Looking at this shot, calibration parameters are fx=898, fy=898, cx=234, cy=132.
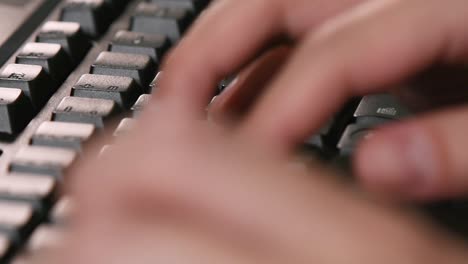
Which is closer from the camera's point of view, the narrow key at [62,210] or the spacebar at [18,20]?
the narrow key at [62,210]

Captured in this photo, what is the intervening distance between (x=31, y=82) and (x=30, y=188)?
9 cm

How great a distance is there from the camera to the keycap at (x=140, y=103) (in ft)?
1.55

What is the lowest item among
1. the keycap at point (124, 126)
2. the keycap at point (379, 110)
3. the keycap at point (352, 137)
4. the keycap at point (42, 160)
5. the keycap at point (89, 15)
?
the keycap at point (352, 137)

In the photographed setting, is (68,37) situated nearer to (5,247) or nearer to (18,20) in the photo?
(18,20)

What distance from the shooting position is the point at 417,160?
0.35m

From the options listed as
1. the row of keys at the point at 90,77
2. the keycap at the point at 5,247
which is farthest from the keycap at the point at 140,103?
the keycap at the point at 5,247

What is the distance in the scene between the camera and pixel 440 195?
360mm

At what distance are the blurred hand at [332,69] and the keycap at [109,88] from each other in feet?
0.19

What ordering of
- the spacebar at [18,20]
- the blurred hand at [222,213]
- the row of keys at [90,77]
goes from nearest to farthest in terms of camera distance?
the blurred hand at [222,213] → the row of keys at [90,77] → the spacebar at [18,20]

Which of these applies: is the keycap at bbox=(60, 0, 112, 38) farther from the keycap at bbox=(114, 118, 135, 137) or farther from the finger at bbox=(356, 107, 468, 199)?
the finger at bbox=(356, 107, 468, 199)

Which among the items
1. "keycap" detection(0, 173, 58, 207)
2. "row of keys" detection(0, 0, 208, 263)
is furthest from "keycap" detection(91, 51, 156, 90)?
"keycap" detection(0, 173, 58, 207)

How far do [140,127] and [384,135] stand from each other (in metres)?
0.10

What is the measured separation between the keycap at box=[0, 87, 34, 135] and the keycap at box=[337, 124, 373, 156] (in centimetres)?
Result: 17

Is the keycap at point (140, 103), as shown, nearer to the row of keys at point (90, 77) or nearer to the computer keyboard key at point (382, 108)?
the row of keys at point (90, 77)
